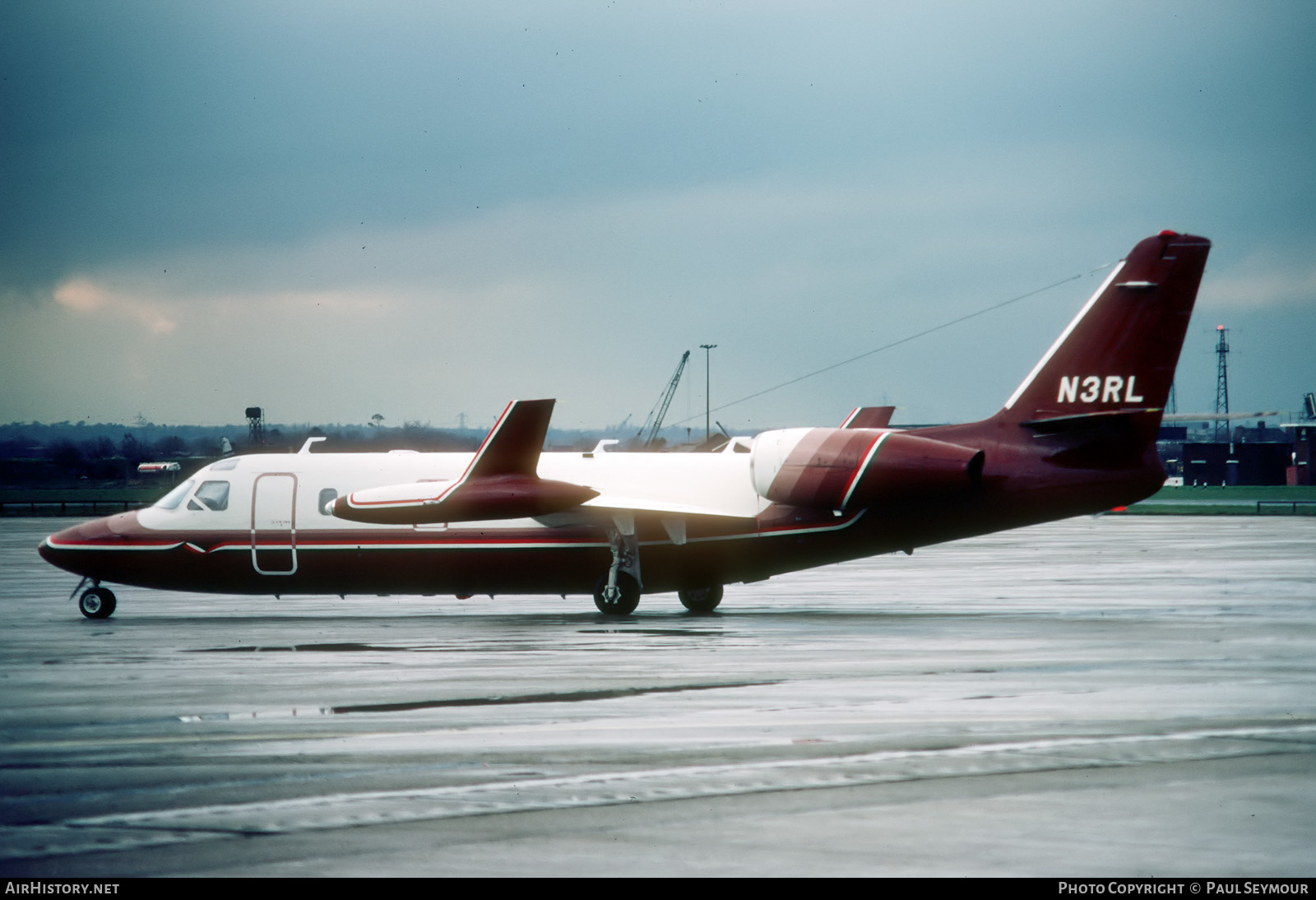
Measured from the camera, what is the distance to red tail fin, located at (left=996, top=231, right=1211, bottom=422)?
2619 cm

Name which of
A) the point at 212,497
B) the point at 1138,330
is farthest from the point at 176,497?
the point at 1138,330

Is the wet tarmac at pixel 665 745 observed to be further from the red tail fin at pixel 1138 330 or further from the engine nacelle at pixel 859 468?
the red tail fin at pixel 1138 330

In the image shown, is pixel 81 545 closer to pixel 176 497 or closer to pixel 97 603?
pixel 97 603

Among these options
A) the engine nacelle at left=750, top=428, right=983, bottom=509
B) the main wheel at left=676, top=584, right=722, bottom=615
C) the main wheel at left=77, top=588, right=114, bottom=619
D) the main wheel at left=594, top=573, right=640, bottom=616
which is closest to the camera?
the engine nacelle at left=750, top=428, right=983, bottom=509

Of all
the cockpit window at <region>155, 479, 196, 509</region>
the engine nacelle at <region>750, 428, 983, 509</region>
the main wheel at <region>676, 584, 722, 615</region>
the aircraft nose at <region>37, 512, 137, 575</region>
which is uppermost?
the engine nacelle at <region>750, 428, 983, 509</region>

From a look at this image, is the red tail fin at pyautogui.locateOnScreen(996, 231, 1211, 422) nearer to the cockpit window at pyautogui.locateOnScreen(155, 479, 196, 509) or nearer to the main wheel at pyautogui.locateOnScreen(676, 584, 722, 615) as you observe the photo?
the main wheel at pyautogui.locateOnScreen(676, 584, 722, 615)

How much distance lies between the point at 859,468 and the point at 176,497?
13.7m

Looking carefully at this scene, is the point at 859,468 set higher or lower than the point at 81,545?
higher

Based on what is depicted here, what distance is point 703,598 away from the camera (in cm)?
2892

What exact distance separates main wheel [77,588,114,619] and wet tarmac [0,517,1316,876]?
0.99 m

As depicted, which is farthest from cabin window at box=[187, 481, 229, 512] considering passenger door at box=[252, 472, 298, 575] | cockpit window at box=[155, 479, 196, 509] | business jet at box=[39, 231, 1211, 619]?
passenger door at box=[252, 472, 298, 575]

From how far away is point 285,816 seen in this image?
33.9ft

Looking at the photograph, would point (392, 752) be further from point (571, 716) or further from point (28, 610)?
point (28, 610)
